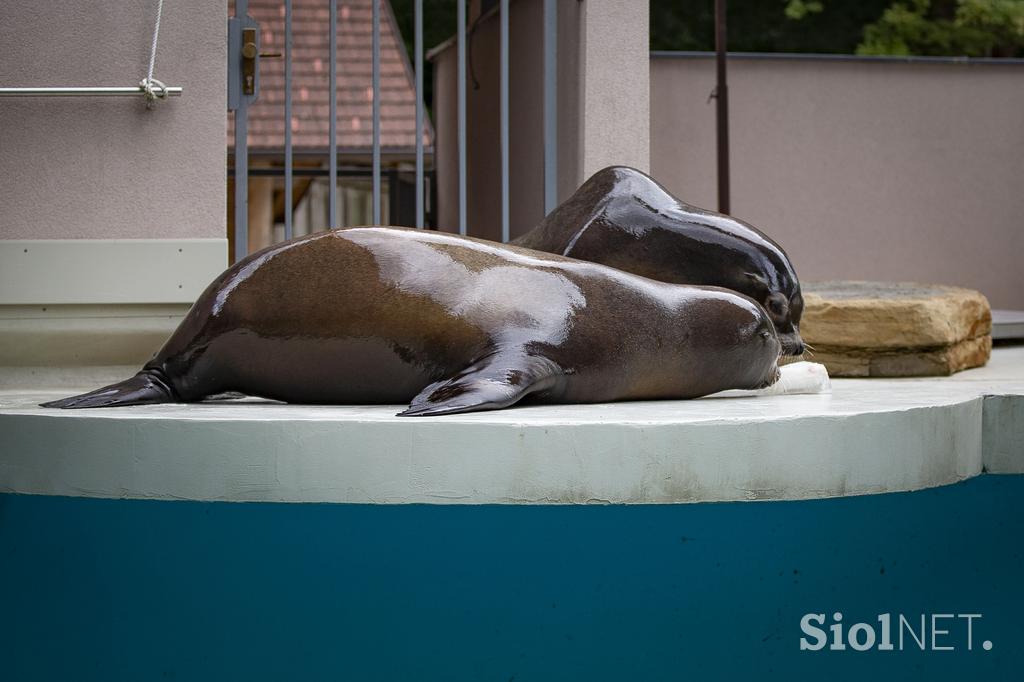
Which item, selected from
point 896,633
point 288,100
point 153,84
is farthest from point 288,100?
point 896,633

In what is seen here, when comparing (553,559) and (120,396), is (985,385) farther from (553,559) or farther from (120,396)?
(120,396)

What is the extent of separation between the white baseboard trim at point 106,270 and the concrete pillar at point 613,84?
162 cm

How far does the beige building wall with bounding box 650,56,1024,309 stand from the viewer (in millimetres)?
10375

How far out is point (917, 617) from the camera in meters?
3.23

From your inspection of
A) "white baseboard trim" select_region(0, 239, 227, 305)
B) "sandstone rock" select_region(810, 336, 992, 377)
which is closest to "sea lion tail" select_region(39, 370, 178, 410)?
"white baseboard trim" select_region(0, 239, 227, 305)

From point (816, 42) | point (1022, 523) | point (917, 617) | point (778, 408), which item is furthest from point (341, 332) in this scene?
point (816, 42)

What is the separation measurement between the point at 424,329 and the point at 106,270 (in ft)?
6.43

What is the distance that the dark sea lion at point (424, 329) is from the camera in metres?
3.42

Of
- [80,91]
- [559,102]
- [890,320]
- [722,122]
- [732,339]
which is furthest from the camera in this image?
[722,122]

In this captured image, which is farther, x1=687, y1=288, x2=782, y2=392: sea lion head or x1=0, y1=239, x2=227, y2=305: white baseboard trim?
x1=0, y1=239, x2=227, y2=305: white baseboard trim

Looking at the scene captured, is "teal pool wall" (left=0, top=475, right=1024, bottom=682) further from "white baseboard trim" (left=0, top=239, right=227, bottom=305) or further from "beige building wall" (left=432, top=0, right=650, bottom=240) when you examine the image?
"beige building wall" (left=432, top=0, right=650, bottom=240)

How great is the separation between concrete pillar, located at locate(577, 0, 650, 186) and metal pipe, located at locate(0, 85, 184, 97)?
5.47 ft

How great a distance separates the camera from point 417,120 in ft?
17.7

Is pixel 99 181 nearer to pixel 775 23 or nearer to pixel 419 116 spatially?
pixel 419 116
